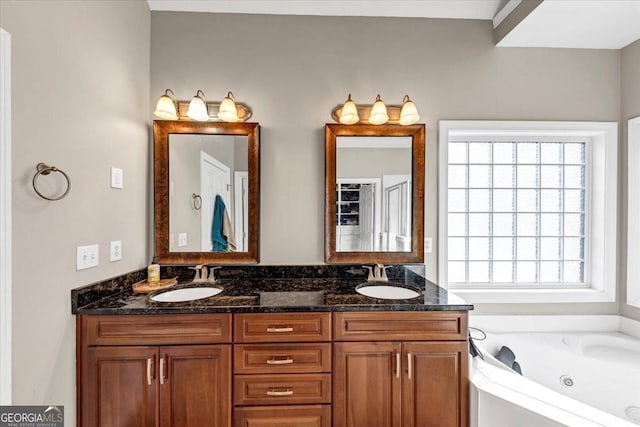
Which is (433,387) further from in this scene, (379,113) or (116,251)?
(116,251)

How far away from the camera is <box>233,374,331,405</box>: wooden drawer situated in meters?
1.51

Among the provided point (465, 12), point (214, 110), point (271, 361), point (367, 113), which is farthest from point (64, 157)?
point (465, 12)

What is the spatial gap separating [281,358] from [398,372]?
58 centimetres

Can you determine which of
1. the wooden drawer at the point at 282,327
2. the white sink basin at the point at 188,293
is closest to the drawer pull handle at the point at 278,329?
the wooden drawer at the point at 282,327

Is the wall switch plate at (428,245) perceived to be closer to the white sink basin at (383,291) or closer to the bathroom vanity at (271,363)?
the white sink basin at (383,291)

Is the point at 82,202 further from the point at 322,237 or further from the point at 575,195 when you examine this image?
the point at 575,195

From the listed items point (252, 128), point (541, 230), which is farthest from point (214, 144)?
point (541, 230)

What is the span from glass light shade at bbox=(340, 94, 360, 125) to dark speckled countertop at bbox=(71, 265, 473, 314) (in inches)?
Answer: 38.6

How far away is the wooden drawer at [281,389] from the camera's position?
1515mm

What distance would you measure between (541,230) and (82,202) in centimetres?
295

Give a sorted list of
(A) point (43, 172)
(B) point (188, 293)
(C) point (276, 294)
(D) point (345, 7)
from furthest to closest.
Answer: (D) point (345, 7), (B) point (188, 293), (C) point (276, 294), (A) point (43, 172)

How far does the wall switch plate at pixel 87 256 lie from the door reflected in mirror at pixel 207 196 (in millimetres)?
510

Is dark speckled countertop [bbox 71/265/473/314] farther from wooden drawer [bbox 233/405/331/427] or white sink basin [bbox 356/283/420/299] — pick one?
wooden drawer [bbox 233/405/331/427]

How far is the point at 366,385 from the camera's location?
154 cm
